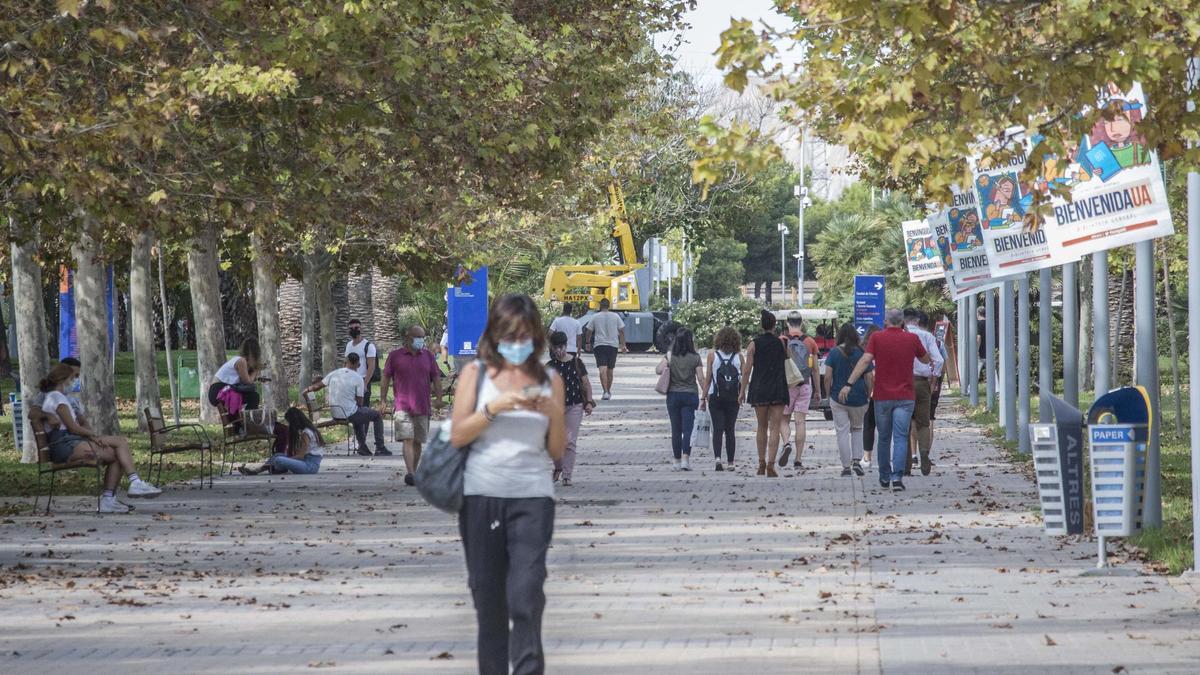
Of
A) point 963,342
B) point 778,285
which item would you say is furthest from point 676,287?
point 963,342

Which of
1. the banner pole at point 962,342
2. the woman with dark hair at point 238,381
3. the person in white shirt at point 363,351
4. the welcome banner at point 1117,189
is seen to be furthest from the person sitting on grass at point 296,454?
the banner pole at point 962,342

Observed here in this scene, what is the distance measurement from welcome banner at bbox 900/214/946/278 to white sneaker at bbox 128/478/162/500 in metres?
21.3

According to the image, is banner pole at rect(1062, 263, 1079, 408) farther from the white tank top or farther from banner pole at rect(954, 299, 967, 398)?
banner pole at rect(954, 299, 967, 398)

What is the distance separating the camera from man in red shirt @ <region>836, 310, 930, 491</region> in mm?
18078

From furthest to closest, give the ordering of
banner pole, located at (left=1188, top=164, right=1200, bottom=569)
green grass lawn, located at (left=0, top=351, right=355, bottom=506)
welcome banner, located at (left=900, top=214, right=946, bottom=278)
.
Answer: welcome banner, located at (left=900, top=214, right=946, bottom=278) < green grass lawn, located at (left=0, top=351, right=355, bottom=506) < banner pole, located at (left=1188, top=164, right=1200, bottom=569)

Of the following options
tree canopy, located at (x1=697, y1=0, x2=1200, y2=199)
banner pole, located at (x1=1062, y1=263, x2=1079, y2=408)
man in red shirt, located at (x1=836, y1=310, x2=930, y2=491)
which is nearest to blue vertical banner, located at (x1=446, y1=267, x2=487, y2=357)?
banner pole, located at (x1=1062, y1=263, x2=1079, y2=408)

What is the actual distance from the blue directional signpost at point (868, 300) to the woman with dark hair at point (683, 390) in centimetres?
2419

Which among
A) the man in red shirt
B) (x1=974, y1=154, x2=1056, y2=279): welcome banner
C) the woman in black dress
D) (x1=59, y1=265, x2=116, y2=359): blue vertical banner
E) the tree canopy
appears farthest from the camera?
(x1=59, y1=265, x2=116, y2=359): blue vertical banner

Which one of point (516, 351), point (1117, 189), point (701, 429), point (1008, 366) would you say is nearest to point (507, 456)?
point (516, 351)

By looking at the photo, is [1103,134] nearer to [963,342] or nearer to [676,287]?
[963,342]

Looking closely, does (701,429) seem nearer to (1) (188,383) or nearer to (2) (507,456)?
(2) (507,456)

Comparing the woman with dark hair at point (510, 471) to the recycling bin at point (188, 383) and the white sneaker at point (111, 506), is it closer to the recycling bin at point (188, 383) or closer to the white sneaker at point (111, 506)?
the white sneaker at point (111, 506)

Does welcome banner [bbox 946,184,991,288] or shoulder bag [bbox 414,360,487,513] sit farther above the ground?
welcome banner [bbox 946,184,991,288]

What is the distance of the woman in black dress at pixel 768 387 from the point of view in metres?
20.0
